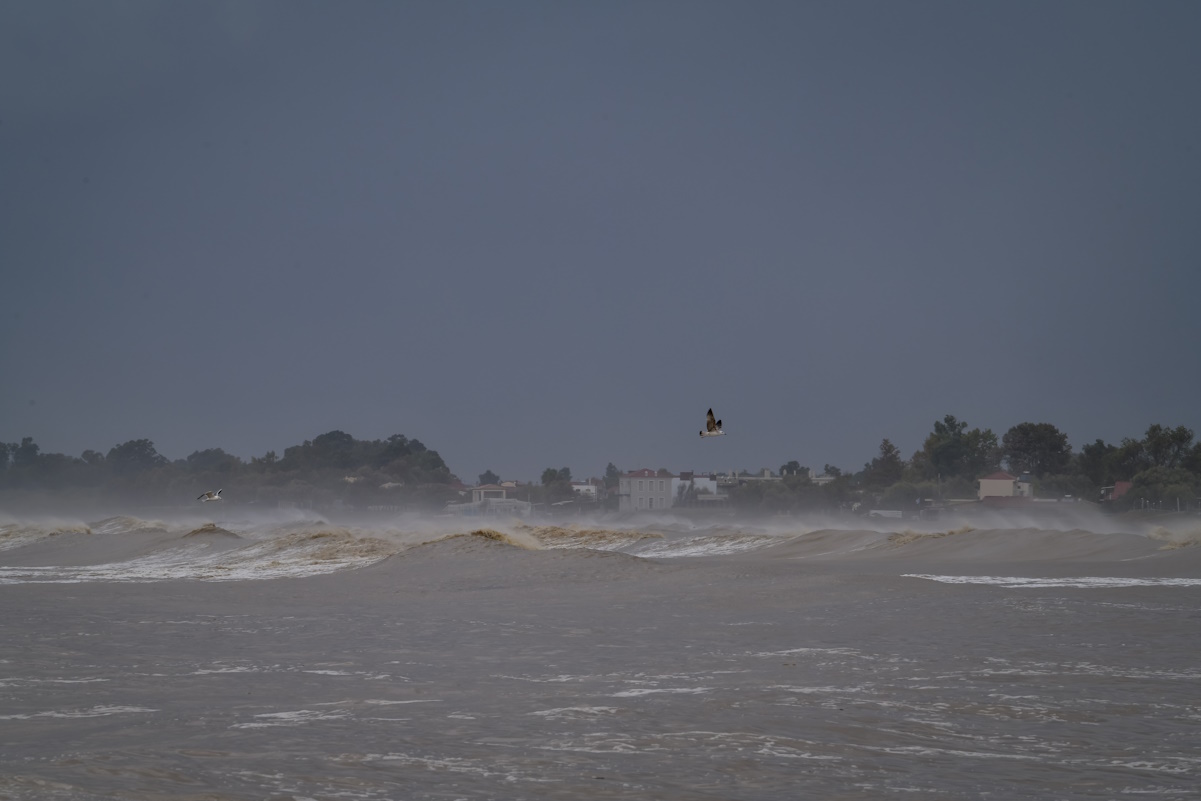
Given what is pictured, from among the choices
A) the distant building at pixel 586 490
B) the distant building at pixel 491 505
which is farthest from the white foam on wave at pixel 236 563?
the distant building at pixel 586 490

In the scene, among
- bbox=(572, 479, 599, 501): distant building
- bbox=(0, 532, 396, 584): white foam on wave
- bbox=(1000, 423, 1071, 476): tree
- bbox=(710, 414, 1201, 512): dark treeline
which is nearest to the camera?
bbox=(0, 532, 396, 584): white foam on wave

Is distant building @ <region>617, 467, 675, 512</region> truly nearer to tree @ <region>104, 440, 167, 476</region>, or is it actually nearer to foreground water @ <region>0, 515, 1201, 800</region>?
tree @ <region>104, 440, 167, 476</region>

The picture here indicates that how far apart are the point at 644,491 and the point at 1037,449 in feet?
138

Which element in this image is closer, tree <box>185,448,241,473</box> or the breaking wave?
the breaking wave

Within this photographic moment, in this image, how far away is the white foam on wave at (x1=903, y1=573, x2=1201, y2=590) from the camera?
61.4ft

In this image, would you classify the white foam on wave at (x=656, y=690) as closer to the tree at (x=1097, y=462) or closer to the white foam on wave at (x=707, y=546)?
the white foam on wave at (x=707, y=546)

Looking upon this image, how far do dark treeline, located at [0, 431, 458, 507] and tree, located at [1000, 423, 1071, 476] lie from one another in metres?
69.6

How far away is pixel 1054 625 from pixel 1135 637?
3.82 ft

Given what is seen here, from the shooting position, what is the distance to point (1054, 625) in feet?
42.5

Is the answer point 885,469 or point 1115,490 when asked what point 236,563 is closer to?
point 1115,490

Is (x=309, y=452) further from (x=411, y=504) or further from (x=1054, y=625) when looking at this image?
(x=1054, y=625)

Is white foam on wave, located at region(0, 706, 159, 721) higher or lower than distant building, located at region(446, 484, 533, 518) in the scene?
higher

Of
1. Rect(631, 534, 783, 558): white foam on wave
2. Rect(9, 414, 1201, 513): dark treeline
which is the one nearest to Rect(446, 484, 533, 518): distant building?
Rect(9, 414, 1201, 513): dark treeline

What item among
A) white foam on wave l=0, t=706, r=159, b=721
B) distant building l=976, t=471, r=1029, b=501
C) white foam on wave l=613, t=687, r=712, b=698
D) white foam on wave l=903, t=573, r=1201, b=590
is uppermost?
distant building l=976, t=471, r=1029, b=501
